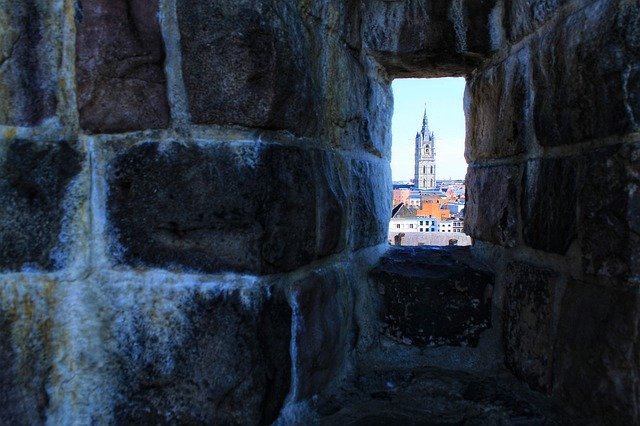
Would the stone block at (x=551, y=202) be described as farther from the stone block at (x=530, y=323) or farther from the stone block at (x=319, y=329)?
the stone block at (x=319, y=329)

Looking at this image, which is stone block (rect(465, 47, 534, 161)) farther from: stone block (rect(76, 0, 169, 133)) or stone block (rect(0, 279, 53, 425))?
stone block (rect(0, 279, 53, 425))

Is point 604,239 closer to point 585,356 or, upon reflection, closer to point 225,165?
point 585,356

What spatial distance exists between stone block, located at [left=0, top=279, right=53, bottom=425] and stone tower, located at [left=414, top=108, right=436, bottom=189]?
68.9 m

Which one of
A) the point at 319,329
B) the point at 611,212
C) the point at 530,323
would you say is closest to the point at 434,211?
the point at 530,323

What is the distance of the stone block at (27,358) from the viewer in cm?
101

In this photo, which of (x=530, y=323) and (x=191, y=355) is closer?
(x=191, y=355)

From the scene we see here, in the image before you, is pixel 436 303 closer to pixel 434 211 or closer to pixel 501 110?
pixel 501 110

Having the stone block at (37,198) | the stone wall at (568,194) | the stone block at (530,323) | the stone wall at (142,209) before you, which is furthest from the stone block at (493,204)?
the stone block at (37,198)

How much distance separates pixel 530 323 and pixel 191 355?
0.84 metres

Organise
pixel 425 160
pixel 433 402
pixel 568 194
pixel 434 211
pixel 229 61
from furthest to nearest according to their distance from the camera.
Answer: pixel 425 160
pixel 434 211
pixel 433 402
pixel 568 194
pixel 229 61

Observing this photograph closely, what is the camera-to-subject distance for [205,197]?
3.25 ft

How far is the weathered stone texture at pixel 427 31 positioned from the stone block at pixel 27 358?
110cm

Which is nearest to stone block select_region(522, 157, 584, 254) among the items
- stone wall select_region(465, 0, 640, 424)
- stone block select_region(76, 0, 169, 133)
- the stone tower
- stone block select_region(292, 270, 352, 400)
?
stone wall select_region(465, 0, 640, 424)

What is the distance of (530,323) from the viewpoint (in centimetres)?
136
